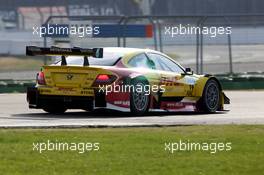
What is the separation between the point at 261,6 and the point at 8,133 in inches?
1210

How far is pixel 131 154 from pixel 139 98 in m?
5.49

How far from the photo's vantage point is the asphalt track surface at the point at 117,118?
13312 millimetres

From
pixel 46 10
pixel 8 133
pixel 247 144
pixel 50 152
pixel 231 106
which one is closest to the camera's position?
pixel 50 152

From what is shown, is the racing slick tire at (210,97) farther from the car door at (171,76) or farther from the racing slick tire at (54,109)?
the racing slick tire at (54,109)

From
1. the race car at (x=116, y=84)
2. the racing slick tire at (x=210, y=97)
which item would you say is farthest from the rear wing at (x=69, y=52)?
the racing slick tire at (x=210, y=97)

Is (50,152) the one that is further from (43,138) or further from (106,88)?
(106,88)

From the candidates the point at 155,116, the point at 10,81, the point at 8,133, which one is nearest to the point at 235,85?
the point at 10,81

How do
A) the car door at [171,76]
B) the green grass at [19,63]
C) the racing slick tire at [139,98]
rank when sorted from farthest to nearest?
the green grass at [19,63] < the car door at [171,76] < the racing slick tire at [139,98]

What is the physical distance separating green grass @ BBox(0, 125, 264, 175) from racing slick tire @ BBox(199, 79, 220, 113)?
167 inches

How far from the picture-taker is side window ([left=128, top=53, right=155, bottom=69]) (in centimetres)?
1573

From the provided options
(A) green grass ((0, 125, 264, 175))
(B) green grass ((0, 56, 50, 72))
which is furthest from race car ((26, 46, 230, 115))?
(B) green grass ((0, 56, 50, 72))

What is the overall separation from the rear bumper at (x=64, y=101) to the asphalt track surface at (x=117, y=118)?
19 cm

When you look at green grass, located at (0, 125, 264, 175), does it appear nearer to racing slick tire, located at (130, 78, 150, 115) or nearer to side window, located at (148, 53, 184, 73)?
racing slick tire, located at (130, 78, 150, 115)

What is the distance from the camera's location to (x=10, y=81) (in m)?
25.6
